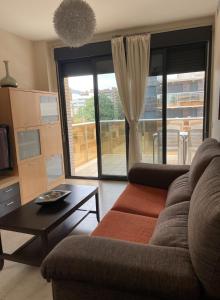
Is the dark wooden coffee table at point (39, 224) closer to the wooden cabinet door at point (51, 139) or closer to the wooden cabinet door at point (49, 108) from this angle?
the wooden cabinet door at point (51, 139)

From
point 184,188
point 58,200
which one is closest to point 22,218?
point 58,200

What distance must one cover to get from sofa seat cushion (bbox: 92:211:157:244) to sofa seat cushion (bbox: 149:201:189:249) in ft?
0.42

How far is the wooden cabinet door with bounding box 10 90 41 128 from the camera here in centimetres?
301

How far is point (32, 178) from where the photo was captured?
3.32 metres

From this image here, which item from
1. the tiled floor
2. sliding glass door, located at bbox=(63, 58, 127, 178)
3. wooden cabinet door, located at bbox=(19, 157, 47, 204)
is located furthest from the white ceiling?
the tiled floor

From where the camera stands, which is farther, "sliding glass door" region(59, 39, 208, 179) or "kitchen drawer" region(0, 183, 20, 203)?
"sliding glass door" region(59, 39, 208, 179)

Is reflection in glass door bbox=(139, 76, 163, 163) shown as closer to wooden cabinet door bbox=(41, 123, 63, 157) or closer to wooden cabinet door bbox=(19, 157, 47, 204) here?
wooden cabinet door bbox=(41, 123, 63, 157)

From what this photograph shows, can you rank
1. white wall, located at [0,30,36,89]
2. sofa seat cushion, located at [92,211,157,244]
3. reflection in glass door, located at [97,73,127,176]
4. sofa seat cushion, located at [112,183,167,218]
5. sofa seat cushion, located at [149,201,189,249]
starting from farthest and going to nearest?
reflection in glass door, located at [97,73,127,176]
white wall, located at [0,30,36,89]
sofa seat cushion, located at [112,183,167,218]
sofa seat cushion, located at [92,211,157,244]
sofa seat cushion, located at [149,201,189,249]

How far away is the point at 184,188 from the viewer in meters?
1.98

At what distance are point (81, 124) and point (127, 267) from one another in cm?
373

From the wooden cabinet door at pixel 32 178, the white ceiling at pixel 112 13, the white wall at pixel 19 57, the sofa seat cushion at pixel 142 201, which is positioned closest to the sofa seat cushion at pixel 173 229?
the sofa seat cushion at pixel 142 201

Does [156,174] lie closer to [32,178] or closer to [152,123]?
[152,123]

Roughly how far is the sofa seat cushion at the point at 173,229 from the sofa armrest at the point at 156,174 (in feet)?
2.38

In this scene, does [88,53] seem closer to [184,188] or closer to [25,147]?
[25,147]
